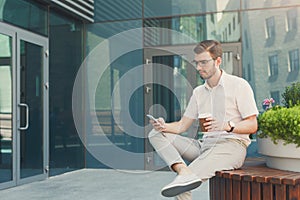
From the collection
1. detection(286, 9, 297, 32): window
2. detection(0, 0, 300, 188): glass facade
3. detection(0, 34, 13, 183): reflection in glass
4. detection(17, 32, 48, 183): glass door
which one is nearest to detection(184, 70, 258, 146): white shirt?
detection(0, 34, 13, 183): reflection in glass

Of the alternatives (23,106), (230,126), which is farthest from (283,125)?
(23,106)

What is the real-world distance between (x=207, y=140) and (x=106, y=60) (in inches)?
194

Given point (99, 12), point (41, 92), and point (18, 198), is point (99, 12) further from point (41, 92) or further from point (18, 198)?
point (18, 198)

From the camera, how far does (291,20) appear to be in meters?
6.45

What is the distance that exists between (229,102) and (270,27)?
4494mm

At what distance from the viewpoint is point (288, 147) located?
221 centimetres

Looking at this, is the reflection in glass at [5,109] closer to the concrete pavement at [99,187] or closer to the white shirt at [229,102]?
the concrete pavement at [99,187]

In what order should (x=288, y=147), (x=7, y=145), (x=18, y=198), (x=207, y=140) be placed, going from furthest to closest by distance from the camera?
(x=7, y=145)
(x=18, y=198)
(x=207, y=140)
(x=288, y=147)

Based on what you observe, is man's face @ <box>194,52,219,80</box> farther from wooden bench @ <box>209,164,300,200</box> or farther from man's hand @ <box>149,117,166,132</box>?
wooden bench @ <box>209,164,300,200</box>

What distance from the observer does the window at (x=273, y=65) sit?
650cm

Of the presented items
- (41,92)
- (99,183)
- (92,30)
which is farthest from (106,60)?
(99,183)

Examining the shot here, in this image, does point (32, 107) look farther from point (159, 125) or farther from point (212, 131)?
point (212, 131)

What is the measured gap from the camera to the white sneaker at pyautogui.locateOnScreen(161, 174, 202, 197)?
222cm

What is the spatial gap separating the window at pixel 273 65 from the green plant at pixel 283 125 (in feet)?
14.3
